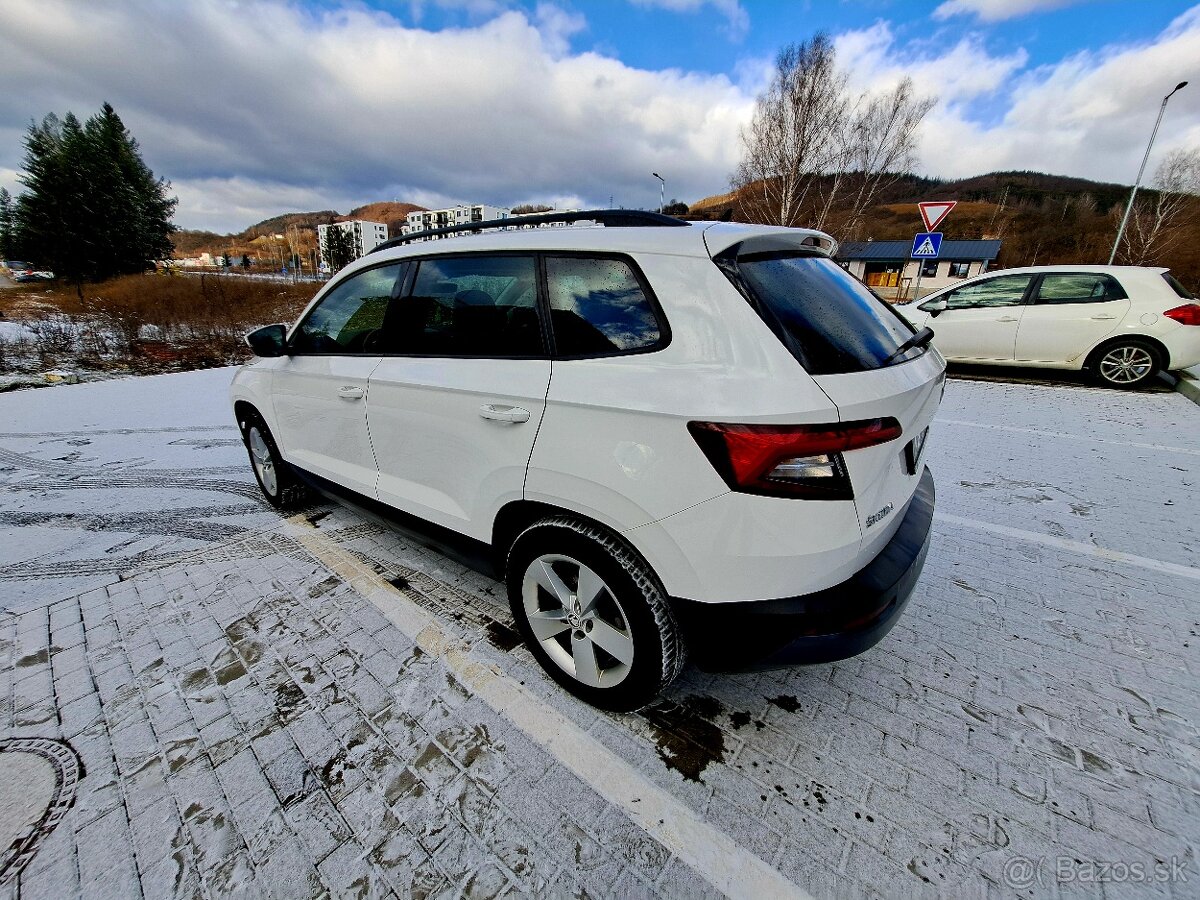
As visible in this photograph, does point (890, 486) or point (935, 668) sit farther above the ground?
point (890, 486)

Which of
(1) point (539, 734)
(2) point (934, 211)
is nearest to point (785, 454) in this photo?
(1) point (539, 734)

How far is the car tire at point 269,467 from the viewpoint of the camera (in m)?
3.37

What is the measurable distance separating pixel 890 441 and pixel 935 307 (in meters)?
7.53

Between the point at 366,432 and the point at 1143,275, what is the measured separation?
9119mm

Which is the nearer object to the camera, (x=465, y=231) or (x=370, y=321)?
(x=465, y=231)

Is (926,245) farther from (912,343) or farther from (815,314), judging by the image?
(815,314)

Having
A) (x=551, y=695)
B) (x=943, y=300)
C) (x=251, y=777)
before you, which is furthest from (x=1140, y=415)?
(x=251, y=777)

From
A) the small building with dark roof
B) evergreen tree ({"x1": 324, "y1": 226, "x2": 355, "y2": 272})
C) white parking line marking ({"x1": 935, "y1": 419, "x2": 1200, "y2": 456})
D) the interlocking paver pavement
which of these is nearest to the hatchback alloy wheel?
white parking line marking ({"x1": 935, "y1": 419, "x2": 1200, "y2": 456})

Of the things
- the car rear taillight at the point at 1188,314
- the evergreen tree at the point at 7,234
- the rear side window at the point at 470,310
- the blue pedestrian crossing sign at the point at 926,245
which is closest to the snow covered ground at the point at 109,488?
the rear side window at the point at 470,310

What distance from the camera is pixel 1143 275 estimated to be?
20.7ft

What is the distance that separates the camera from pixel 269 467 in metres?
3.52

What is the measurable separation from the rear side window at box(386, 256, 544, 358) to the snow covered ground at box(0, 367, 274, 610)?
6.69ft

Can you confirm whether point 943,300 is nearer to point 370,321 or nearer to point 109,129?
point 370,321

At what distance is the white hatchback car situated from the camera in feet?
20.3
